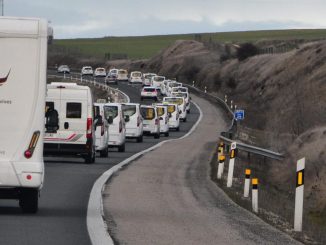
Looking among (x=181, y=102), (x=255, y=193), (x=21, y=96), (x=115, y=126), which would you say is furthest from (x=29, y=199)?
(x=181, y=102)

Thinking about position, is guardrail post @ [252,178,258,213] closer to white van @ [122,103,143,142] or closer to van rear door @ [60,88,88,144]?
van rear door @ [60,88,88,144]

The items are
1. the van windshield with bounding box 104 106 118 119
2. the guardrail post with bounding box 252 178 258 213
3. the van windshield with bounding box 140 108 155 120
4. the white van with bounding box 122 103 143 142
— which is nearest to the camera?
the guardrail post with bounding box 252 178 258 213

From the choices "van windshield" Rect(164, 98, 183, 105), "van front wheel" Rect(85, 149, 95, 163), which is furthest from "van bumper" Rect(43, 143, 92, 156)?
"van windshield" Rect(164, 98, 183, 105)

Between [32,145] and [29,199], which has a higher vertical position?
[32,145]

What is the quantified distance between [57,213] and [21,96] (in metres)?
1.94

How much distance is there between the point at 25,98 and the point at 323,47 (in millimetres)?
68277

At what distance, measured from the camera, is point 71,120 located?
31047mm

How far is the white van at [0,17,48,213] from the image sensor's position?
15758mm

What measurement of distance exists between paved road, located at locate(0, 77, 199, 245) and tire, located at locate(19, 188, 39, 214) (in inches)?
4.9

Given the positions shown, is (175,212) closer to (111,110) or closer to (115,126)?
(115,126)

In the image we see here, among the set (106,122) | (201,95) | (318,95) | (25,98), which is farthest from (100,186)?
(201,95)

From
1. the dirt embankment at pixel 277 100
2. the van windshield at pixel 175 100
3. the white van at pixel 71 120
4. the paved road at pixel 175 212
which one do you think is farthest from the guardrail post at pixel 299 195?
the van windshield at pixel 175 100

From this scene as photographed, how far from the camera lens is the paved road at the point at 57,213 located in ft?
44.5

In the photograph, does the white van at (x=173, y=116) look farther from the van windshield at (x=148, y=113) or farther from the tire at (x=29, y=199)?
the tire at (x=29, y=199)
